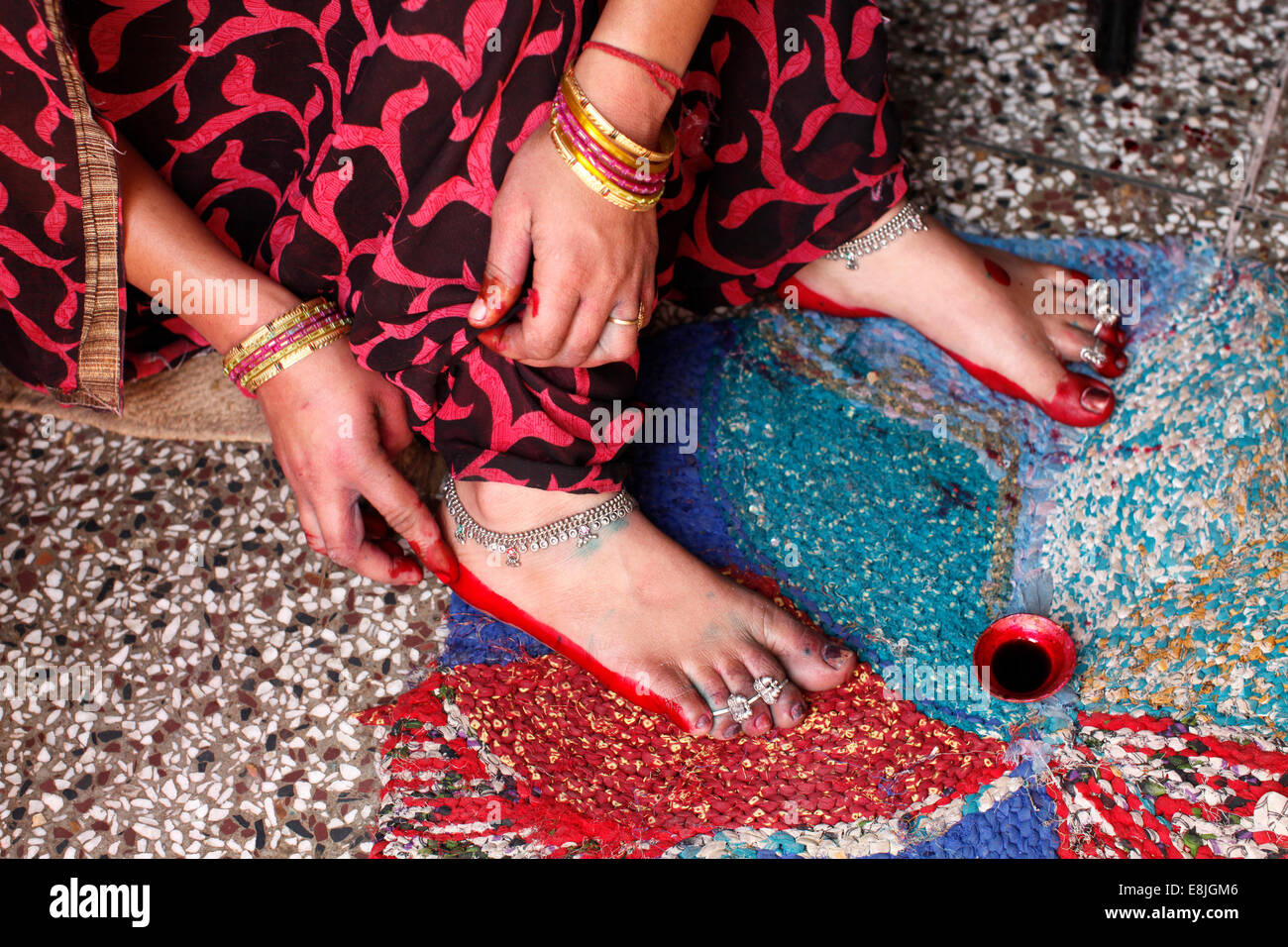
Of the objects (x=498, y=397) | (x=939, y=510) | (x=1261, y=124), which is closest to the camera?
(x=498, y=397)

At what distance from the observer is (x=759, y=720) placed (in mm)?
1082

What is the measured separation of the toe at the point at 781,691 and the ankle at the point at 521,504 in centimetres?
24

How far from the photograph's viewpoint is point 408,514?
3.77 feet

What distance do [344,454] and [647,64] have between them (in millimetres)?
521

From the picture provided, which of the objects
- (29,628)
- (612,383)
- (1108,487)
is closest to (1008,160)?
(1108,487)

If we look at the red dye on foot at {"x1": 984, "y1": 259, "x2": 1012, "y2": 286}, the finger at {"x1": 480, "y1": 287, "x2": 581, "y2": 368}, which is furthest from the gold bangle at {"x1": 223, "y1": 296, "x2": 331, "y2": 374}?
the red dye on foot at {"x1": 984, "y1": 259, "x2": 1012, "y2": 286}

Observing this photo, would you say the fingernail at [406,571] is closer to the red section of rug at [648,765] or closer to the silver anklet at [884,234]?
the red section of rug at [648,765]

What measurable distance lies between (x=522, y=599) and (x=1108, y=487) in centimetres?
71

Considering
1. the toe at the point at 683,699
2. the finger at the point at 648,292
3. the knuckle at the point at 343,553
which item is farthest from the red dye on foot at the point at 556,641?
the finger at the point at 648,292

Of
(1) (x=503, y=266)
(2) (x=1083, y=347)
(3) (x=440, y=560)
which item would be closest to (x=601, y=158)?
(1) (x=503, y=266)

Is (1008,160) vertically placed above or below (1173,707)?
above

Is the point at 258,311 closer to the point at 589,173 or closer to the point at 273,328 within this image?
the point at 273,328

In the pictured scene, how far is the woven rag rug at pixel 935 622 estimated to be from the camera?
3.34 feet

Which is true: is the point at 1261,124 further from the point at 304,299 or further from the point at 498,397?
the point at 304,299
